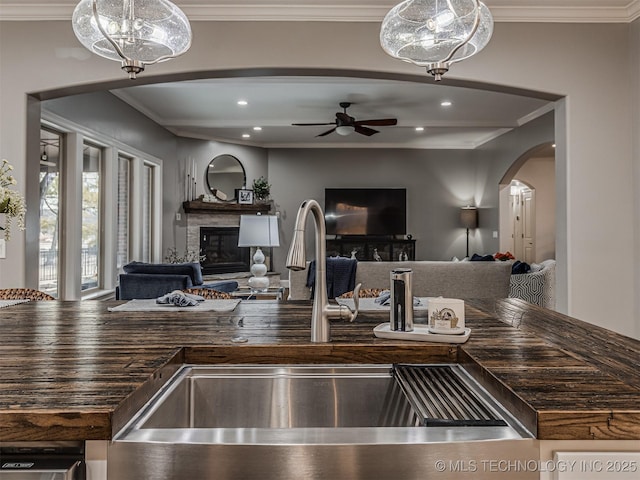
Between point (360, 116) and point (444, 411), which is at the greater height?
point (360, 116)

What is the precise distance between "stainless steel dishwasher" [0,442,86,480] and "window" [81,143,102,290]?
458 cm

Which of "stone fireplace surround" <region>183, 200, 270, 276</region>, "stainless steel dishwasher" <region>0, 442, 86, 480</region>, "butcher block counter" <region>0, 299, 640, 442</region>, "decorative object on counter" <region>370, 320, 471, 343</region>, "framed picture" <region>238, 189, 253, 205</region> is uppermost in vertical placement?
"framed picture" <region>238, 189, 253, 205</region>

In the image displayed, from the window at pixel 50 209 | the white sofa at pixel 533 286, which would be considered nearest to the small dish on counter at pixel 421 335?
the window at pixel 50 209

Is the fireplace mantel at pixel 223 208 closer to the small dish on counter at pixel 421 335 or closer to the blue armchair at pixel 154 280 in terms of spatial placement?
the blue armchair at pixel 154 280

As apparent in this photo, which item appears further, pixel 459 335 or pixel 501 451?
pixel 459 335

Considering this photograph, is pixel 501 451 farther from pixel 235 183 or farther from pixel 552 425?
pixel 235 183

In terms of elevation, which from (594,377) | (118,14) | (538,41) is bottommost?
(594,377)

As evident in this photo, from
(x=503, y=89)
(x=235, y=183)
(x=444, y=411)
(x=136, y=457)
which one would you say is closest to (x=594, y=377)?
(x=444, y=411)

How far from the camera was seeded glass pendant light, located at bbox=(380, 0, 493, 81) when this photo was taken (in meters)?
1.91

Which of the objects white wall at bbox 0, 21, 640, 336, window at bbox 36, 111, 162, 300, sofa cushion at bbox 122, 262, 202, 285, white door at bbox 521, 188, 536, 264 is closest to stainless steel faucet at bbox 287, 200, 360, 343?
white wall at bbox 0, 21, 640, 336

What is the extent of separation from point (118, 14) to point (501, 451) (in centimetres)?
195

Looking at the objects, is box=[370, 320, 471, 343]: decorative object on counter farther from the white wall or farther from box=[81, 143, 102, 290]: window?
box=[81, 143, 102, 290]: window

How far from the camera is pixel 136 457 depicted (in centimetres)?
80

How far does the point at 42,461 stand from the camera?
2.58 feet
